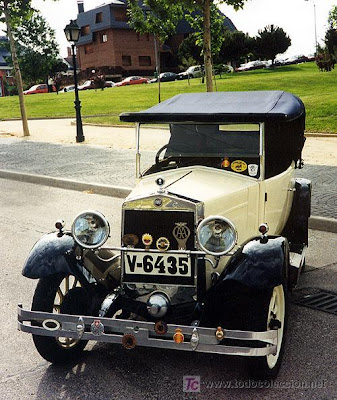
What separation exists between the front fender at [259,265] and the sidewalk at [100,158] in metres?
1.62

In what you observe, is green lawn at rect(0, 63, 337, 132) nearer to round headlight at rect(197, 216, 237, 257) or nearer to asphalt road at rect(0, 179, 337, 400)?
asphalt road at rect(0, 179, 337, 400)

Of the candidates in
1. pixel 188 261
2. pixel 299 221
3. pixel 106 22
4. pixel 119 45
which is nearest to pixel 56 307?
pixel 188 261

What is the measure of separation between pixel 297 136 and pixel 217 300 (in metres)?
2.81

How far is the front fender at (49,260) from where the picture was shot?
4.20m

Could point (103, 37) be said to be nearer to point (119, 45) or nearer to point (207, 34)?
point (119, 45)

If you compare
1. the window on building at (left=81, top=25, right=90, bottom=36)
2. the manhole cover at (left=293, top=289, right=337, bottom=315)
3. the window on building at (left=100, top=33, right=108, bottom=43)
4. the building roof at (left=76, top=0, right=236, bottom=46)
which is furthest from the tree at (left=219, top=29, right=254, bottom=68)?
the manhole cover at (left=293, top=289, right=337, bottom=315)

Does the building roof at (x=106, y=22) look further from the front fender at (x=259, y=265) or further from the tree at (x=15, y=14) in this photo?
the front fender at (x=259, y=265)

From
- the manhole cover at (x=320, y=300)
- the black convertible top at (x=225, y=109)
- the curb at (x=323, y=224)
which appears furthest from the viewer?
the curb at (x=323, y=224)

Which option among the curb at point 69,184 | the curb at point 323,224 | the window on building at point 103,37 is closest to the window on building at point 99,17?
the window on building at point 103,37

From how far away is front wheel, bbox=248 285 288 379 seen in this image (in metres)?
3.81

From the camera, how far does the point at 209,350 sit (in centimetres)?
362

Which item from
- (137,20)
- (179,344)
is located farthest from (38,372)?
(137,20)

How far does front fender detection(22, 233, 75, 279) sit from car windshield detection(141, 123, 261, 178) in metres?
1.21

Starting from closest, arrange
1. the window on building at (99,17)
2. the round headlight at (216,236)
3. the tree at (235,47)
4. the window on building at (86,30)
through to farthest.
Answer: the round headlight at (216,236)
the tree at (235,47)
the window on building at (99,17)
the window on building at (86,30)
